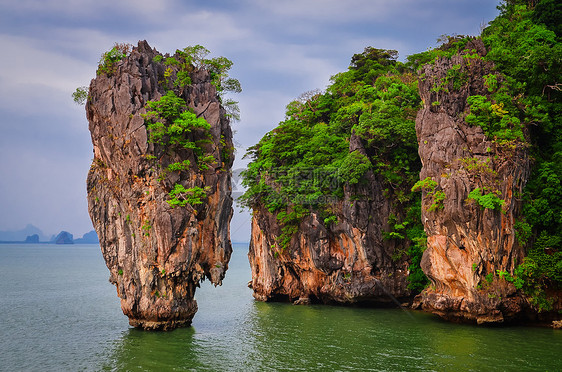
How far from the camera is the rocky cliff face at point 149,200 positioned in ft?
77.8

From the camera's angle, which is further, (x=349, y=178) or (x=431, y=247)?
(x=349, y=178)

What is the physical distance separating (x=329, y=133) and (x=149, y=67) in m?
16.3

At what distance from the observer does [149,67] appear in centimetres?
2584

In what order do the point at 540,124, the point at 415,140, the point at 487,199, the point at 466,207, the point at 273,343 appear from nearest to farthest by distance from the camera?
1. the point at 273,343
2. the point at 487,199
3. the point at 466,207
4. the point at 540,124
5. the point at 415,140

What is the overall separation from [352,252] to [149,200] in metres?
15.7

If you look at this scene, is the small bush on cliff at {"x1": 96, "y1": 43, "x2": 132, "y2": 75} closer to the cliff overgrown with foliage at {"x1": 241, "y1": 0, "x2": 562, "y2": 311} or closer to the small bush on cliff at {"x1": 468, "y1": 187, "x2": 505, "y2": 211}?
the cliff overgrown with foliage at {"x1": 241, "y1": 0, "x2": 562, "y2": 311}

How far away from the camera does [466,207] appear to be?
24094 mm

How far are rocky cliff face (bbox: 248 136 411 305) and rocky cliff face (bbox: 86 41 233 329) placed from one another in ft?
31.3

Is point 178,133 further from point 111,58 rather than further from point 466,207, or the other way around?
point 466,207

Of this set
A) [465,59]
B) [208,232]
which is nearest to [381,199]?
[465,59]

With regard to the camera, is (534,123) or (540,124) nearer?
(534,123)

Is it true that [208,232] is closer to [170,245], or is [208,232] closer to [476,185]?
[170,245]

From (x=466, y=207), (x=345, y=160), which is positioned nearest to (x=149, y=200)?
(x=345, y=160)

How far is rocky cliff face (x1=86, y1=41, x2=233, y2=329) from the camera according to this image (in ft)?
77.8
